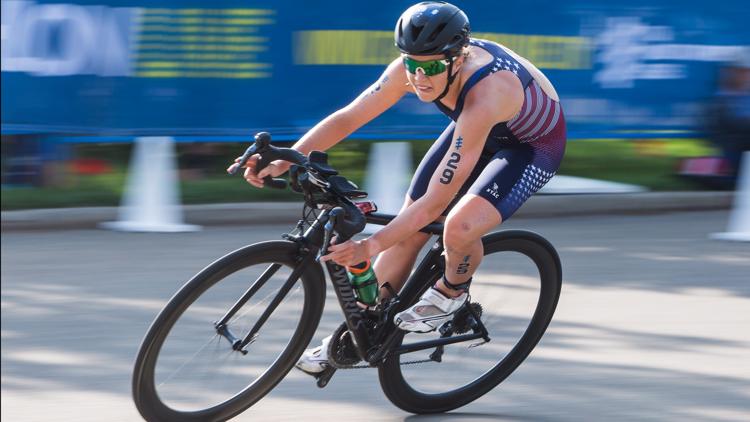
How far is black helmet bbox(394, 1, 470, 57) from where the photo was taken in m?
4.18

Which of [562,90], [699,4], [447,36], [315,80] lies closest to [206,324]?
[447,36]

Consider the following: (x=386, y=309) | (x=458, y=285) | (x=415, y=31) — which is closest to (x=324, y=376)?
(x=386, y=309)

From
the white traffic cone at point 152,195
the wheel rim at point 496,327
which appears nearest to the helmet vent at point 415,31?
the wheel rim at point 496,327

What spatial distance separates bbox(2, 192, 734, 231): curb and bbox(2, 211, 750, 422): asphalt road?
10 centimetres

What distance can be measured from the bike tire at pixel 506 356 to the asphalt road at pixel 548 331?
0.23ft

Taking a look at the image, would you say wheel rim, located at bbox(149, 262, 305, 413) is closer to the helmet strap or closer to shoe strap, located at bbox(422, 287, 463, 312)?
shoe strap, located at bbox(422, 287, 463, 312)

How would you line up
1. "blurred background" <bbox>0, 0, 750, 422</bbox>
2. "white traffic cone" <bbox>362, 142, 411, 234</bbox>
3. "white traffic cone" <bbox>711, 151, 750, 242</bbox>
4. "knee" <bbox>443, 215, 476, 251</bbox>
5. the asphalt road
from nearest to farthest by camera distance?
"knee" <bbox>443, 215, 476, 251</bbox>, the asphalt road, "blurred background" <bbox>0, 0, 750, 422</bbox>, "white traffic cone" <bbox>711, 151, 750, 242</bbox>, "white traffic cone" <bbox>362, 142, 411, 234</bbox>

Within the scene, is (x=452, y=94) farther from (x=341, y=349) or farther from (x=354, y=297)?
(x=341, y=349)

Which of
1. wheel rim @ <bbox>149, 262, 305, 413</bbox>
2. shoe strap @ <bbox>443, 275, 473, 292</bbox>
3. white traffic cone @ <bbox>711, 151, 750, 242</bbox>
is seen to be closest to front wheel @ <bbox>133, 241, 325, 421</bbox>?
wheel rim @ <bbox>149, 262, 305, 413</bbox>

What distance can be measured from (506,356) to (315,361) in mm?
1002

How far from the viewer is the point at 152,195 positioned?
329 inches

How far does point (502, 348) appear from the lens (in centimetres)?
515

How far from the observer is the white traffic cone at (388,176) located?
8531mm

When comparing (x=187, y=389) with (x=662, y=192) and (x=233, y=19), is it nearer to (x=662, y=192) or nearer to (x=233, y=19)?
(x=233, y=19)
